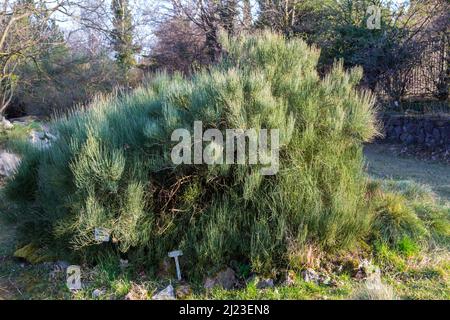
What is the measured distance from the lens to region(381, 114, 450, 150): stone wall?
10.5 metres

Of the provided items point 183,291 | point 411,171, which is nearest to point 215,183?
point 183,291

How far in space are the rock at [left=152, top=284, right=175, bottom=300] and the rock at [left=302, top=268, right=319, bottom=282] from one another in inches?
48.4

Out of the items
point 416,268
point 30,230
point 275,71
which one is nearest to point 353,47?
point 275,71

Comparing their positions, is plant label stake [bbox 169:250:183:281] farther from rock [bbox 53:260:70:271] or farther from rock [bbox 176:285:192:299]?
rock [bbox 53:260:70:271]

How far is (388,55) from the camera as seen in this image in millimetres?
12547

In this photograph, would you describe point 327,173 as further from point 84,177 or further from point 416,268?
point 84,177

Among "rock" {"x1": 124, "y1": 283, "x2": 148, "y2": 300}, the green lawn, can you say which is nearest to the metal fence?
the green lawn

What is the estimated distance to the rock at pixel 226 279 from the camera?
151 inches

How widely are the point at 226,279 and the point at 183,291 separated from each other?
0.43 m

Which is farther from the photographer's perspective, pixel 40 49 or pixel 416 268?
pixel 40 49

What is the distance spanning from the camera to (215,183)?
4133 mm

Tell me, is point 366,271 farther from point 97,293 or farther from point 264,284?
point 97,293

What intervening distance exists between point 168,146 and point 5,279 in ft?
7.02

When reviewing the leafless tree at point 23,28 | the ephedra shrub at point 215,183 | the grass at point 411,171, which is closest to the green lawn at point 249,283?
the ephedra shrub at point 215,183
